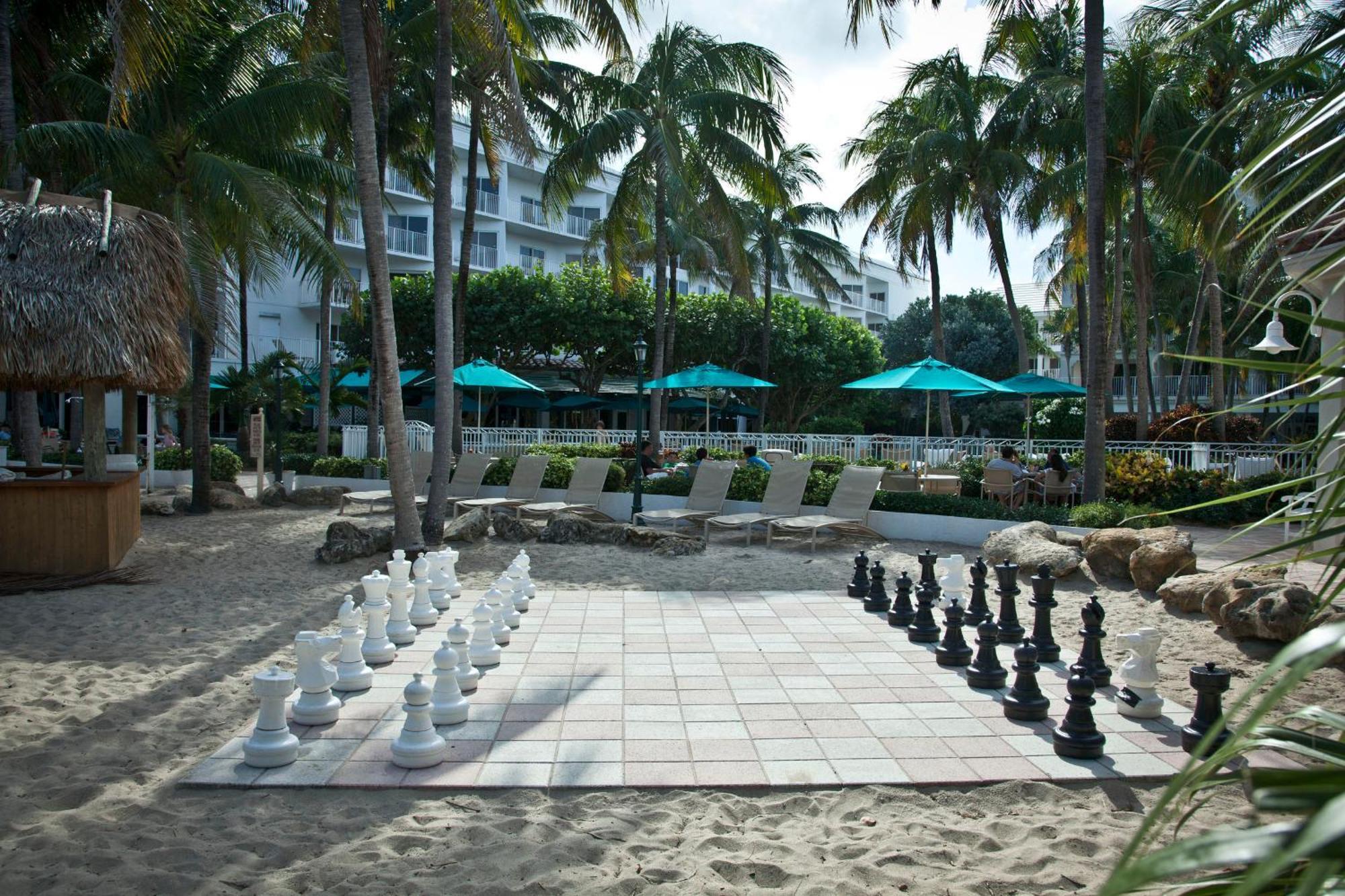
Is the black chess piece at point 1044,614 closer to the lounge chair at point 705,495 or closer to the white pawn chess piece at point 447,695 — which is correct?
the white pawn chess piece at point 447,695

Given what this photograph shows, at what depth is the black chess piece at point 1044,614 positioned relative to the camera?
18.2ft

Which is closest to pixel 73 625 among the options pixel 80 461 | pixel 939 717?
pixel 939 717

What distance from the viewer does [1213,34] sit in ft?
57.4

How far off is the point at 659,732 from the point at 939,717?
167 cm

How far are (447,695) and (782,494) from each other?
Result: 8.66 metres

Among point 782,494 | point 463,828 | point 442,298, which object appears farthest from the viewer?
point 782,494

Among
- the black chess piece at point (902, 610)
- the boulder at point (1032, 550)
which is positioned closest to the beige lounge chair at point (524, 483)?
the boulder at point (1032, 550)

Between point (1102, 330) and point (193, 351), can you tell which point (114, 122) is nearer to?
point (193, 351)

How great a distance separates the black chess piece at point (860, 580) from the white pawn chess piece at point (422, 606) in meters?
4.02

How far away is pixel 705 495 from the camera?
547 inches

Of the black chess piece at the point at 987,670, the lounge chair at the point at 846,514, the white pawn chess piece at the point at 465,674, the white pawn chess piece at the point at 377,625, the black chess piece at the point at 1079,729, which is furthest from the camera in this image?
the lounge chair at the point at 846,514

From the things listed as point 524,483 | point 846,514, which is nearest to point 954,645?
point 846,514

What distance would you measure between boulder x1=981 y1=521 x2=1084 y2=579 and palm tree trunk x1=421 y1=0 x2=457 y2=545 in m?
7.01

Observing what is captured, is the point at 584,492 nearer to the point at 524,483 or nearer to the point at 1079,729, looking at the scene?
the point at 524,483
